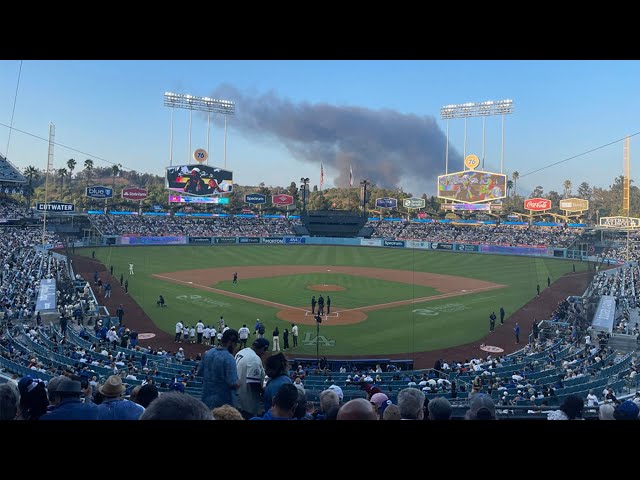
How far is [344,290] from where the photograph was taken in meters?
33.7

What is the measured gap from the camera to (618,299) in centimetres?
2727

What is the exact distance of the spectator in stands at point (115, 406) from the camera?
3.65 m

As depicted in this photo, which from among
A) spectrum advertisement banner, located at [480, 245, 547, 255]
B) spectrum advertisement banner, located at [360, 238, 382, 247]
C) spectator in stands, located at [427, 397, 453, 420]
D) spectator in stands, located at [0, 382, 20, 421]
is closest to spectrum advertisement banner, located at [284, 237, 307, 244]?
spectrum advertisement banner, located at [360, 238, 382, 247]

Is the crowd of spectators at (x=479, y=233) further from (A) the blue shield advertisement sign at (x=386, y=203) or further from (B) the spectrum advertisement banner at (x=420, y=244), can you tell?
(A) the blue shield advertisement sign at (x=386, y=203)

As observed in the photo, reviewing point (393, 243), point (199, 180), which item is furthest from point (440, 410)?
point (199, 180)

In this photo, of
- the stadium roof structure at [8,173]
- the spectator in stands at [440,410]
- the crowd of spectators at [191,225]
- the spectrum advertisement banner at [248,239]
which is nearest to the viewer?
the spectator in stands at [440,410]

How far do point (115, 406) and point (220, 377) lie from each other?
1852 millimetres

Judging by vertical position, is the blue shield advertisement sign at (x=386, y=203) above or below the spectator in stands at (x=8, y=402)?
above

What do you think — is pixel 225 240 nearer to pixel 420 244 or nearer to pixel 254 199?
pixel 254 199

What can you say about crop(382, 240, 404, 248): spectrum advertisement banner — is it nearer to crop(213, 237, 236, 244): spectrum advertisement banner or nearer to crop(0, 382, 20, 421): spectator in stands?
crop(213, 237, 236, 244): spectrum advertisement banner

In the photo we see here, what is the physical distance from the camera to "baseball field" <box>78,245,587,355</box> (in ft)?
75.5

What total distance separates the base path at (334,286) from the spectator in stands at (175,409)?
2157 cm

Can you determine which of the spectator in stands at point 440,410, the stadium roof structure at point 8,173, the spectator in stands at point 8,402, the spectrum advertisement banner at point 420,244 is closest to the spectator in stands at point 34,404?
the spectator in stands at point 8,402

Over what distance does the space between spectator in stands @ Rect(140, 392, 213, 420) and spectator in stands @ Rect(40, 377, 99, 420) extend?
3.08ft
